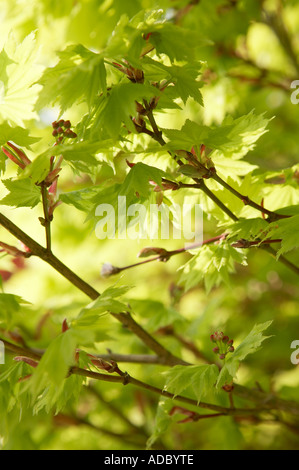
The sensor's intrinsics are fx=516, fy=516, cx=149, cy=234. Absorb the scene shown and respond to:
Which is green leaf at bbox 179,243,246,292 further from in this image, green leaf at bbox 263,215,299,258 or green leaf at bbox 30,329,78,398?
green leaf at bbox 30,329,78,398

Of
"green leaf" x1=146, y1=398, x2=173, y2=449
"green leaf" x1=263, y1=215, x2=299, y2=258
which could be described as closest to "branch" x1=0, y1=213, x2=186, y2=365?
"green leaf" x1=146, y1=398, x2=173, y2=449

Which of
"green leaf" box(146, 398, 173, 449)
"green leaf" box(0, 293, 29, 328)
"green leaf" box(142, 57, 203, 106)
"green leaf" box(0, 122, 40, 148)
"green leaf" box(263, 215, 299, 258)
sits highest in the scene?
"green leaf" box(142, 57, 203, 106)

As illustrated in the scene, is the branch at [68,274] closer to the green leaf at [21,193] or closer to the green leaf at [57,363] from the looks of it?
the green leaf at [21,193]

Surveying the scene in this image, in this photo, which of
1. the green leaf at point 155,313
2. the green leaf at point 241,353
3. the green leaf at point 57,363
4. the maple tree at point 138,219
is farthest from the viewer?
the green leaf at point 155,313

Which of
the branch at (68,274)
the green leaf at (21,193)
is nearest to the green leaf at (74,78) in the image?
the green leaf at (21,193)

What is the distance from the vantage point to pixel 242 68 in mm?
2607

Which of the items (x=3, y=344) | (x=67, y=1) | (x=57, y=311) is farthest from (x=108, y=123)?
(x=67, y=1)

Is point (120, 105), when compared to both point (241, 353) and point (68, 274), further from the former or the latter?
point (241, 353)

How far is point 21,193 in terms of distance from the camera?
1.17 meters

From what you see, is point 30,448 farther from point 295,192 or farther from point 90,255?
point 295,192

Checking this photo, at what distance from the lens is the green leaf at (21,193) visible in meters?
1.15

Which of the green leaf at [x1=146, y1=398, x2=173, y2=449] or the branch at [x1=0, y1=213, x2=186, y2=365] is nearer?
the branch at [x1=0, y1=213, x2=186, y2=365]

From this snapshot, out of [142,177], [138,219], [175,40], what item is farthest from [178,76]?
[138,219]

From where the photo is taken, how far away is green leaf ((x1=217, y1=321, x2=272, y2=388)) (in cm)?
113
